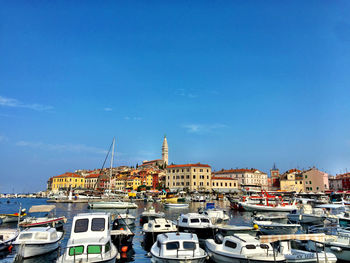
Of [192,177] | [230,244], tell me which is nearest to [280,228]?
[230,244]

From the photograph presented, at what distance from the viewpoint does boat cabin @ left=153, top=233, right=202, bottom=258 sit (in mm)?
16312

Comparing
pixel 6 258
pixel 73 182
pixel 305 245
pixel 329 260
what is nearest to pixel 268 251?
pixel 329 260

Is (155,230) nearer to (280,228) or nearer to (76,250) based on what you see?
(76,250)

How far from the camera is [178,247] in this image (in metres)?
16.6

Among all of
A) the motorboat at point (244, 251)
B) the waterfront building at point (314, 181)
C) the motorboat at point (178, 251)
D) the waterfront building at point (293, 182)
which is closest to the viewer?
the motorboat at point (244, 251)

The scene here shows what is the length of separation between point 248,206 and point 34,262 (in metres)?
47.3

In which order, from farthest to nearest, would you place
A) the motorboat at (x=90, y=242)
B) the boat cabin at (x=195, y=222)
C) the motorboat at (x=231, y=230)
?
1. the boat cabin at (x=195, y=222)
2. the motorboat at (x=231, y=230)
3. the motorboat at (x=90, y=242)

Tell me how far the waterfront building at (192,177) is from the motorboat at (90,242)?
106 metres

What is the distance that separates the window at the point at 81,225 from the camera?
1812 centimetres

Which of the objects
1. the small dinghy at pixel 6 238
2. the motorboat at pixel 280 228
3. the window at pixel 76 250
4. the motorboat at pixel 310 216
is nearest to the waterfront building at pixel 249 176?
the motorboat at pixel 310 216

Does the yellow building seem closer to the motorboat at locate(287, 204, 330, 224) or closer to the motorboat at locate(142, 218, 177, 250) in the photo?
the motorboat at locate(287, 204, 330, 224)

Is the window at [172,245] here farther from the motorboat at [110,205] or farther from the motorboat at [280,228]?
the motorboat at [110,205]

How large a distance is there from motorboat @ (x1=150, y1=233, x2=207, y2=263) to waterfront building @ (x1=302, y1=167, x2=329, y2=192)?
421 feet

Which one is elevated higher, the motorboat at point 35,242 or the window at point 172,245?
the window at point 172,245
